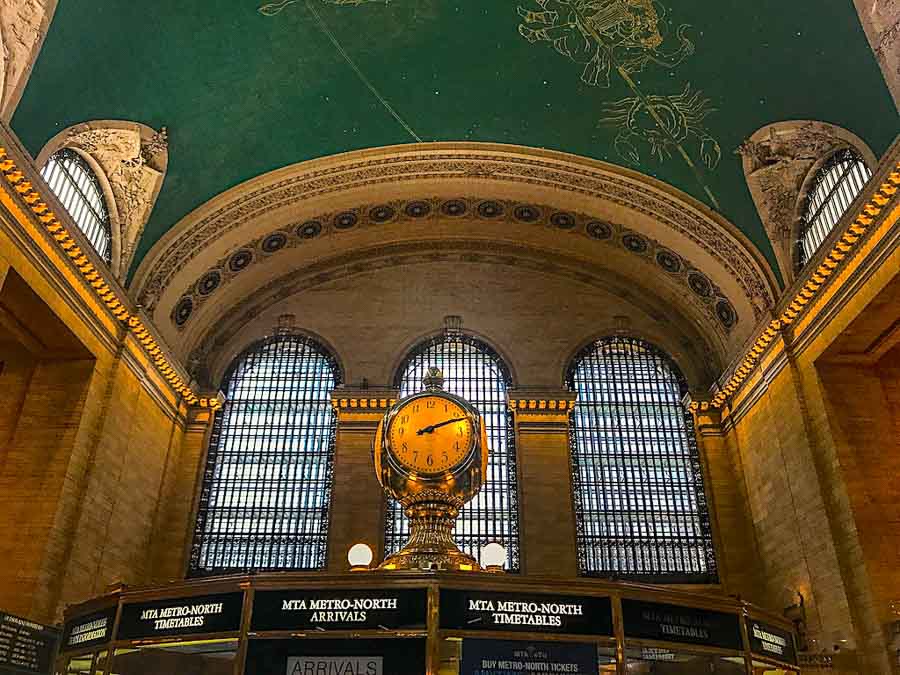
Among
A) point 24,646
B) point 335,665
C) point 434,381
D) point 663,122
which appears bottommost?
point 335,665

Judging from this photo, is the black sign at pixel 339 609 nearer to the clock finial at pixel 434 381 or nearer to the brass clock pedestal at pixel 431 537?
the brass clock pedestal at pixel 431 537

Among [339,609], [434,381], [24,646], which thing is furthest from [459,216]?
[339,609]

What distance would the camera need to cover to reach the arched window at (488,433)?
47.6ft

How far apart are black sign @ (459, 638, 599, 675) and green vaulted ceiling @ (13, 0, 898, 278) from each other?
34.0ft

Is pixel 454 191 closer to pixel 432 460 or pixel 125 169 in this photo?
pixel 125 169

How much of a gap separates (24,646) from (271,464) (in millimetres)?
9779

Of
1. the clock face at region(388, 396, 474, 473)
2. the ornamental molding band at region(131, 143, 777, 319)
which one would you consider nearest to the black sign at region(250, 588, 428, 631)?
the clock face at region(388, 396, 474, 473)

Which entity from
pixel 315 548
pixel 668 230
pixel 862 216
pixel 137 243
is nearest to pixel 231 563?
pixel 315 548

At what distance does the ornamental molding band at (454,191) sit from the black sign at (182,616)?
12.1 m

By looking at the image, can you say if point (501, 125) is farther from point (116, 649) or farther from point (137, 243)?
point (116, 649)

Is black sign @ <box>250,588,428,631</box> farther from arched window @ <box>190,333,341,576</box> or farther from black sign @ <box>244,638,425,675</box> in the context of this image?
arched window @ <box>190,333,341,576</box>

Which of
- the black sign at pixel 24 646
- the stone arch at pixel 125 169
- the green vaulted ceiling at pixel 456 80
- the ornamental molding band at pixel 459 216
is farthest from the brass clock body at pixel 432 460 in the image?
the ornamental molding band at pixel 459 216

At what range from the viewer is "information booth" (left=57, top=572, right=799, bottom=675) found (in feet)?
→ 6.57

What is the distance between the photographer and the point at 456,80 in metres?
12.7
